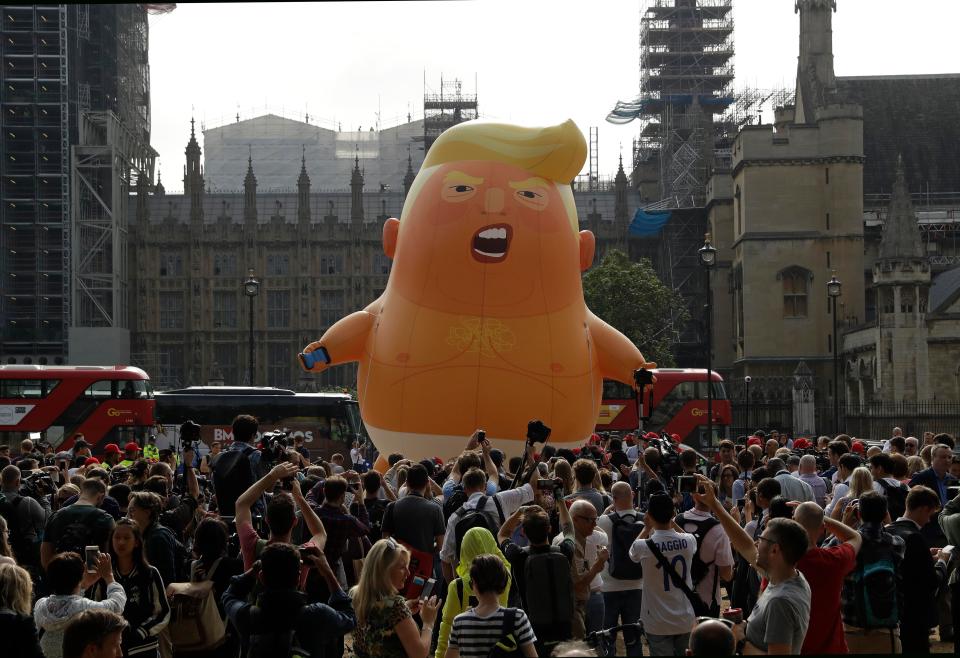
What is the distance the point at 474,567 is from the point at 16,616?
188cm

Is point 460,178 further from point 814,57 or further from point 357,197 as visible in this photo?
point 357,197

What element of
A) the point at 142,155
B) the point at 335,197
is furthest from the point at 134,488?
the point at 335,197

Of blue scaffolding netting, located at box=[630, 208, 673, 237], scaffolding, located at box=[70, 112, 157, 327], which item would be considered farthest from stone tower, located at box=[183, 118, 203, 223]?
blue scaffolding netting, located at box=[630, 208, 673, 237]

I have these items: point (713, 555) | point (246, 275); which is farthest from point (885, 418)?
point (246, 275)

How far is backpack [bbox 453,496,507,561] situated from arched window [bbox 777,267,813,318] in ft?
143

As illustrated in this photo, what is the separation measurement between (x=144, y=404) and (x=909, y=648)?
2715 cm

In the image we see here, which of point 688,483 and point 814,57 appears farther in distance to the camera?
point 814,57

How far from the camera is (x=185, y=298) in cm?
7019

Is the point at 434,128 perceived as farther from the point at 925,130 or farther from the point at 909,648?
the point at 909,648

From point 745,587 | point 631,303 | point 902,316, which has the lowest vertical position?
point 745,587

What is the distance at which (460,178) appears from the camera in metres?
16.6

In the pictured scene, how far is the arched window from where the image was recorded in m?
50.1

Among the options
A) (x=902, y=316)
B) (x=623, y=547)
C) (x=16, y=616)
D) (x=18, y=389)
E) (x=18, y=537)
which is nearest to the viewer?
(x=16, y=616)

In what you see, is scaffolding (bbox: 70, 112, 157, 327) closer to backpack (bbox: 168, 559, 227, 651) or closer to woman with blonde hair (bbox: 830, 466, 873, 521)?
woman with blonde hair (bbox: 830, 466, 873, 521)
